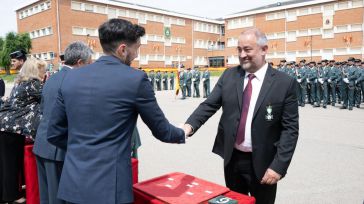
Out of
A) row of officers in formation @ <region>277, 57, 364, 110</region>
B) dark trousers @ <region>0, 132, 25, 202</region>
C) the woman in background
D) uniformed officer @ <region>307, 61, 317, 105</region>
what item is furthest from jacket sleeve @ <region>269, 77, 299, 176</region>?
uniformed officer @ <region>307, 61, 317, 105</region>

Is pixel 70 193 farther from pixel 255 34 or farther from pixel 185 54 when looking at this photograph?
pixel 185 54

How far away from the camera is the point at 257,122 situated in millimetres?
2506

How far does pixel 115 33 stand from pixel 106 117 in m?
0.51

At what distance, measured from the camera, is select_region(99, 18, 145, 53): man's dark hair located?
1.95 metres

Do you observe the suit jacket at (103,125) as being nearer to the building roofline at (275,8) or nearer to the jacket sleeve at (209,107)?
the jacket sleeve at (209,107)

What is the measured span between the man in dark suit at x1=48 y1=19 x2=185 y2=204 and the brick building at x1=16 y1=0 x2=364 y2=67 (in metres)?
43.1

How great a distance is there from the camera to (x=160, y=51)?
179 ft

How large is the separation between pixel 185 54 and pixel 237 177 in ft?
188

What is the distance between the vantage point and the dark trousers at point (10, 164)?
405cm

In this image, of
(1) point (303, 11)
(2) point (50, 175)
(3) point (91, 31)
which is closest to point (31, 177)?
(2) point (50, 175)

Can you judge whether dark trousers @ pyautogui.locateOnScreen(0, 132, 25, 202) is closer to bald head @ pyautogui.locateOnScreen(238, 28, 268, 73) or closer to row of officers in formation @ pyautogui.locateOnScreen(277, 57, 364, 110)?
bald head @ pyautogui.locateOnScreen(238, 28, 268, 73)

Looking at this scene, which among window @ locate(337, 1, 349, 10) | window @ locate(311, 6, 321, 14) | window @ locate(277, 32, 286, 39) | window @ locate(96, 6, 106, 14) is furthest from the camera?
window @ locate(277, 32, 286, 39)

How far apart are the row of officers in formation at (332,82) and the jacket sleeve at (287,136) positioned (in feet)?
40.5

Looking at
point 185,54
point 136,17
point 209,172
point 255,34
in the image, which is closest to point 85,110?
point 255,34
